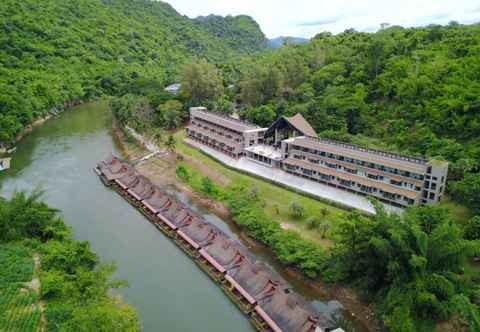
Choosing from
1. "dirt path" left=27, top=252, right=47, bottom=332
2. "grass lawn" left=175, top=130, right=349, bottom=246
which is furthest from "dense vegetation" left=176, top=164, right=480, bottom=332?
"dirt path" left=27, top=252, right=47, bottom=332

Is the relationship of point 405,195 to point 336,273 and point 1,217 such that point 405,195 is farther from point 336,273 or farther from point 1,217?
point 1,217

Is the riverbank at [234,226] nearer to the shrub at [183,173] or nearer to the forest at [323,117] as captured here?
the shrub at [183,173]

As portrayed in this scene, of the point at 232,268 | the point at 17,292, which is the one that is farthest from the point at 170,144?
the point at 17,292

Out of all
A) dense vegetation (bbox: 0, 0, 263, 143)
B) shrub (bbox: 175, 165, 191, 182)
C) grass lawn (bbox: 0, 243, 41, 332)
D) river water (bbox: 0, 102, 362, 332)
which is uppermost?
dense vegetation (bbox: 0, 0, 263, 143)

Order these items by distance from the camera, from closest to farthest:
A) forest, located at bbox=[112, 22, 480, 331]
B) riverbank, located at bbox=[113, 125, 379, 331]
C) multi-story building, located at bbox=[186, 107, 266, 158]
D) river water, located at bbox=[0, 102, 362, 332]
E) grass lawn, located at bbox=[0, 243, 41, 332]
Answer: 1. forest, located at bbox=[112, 22, 480, 331]
2. grass lawn, located at bbox=[0, 243, 41, 332]
3. riverbank, located at bbox=[113, 125, 379, 331]
4. river water, located at bbox=[0, 102, 362, 332]
5. multi-story building, located at bbox=[186, 107, 266, 158]

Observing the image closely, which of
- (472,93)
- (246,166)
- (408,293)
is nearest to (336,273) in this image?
(408,293)

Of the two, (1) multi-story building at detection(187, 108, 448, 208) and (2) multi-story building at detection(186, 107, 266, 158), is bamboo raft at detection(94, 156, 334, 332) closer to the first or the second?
(2) multi-story building at detection(186, 107, 266, 158)
